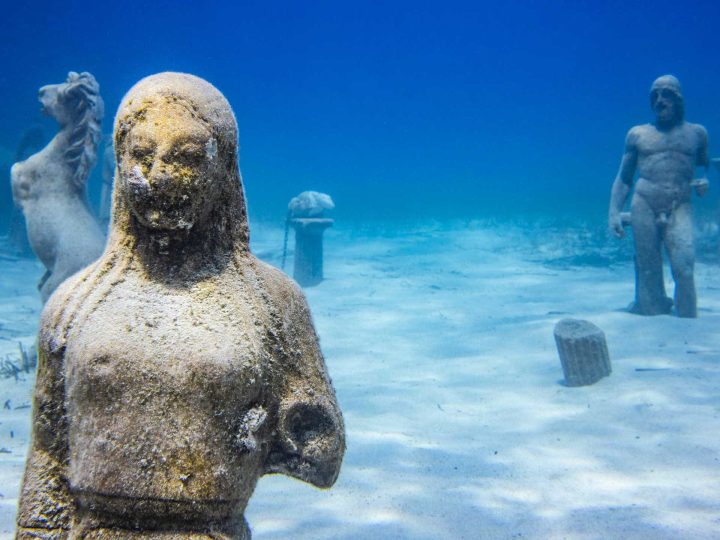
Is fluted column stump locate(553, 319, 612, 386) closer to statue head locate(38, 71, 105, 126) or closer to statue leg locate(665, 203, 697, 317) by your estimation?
statue leg locate(665, 203, 697, 317)

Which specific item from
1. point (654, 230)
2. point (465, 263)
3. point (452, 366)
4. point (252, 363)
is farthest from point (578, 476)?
point (465, 263)

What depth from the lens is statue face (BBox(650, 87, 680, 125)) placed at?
8.16 m

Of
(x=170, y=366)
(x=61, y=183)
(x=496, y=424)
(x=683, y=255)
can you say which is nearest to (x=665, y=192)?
(x=683, y=255)

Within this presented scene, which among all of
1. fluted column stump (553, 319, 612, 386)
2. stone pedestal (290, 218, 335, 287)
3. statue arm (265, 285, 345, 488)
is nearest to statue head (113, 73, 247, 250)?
statue arm (265, 285, 345, 488)

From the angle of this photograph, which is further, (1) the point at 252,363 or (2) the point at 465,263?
(2) the point at 465,263

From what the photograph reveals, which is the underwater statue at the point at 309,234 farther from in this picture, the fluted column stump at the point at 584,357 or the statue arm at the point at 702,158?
the statue arm at the point at 702,158

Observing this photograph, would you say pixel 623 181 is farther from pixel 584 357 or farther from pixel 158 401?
pixel 158 401

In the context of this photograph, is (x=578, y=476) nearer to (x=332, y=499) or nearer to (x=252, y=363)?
(x=332, y=499)

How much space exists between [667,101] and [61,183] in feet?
27.5

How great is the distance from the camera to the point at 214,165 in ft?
4.69

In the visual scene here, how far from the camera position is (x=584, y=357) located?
6324 mm

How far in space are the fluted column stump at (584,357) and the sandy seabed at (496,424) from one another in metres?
0.14

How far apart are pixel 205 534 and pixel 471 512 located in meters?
2.66

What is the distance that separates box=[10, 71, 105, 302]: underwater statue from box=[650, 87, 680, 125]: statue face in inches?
306
